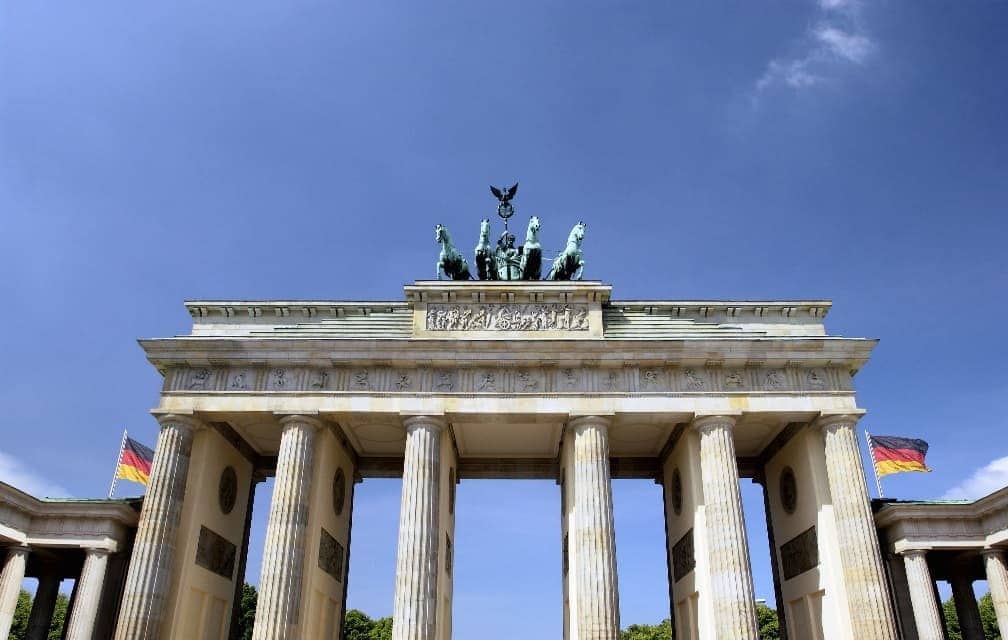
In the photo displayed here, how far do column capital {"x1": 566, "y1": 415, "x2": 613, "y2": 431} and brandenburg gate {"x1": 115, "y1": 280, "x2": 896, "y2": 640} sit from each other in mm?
51

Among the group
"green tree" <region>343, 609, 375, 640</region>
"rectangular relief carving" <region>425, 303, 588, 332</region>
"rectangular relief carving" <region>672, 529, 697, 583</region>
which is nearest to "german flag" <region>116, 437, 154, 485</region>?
"rectangular relief carving" <region>425, 303, 588, 332</region>

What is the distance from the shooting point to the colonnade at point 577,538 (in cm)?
2253

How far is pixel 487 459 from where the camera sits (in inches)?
1313

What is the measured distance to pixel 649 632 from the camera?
245 feet

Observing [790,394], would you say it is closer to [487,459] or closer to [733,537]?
[733,537]

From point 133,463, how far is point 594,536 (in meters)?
18.5

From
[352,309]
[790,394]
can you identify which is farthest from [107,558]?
[790,394]

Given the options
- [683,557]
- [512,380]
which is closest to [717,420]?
[683,557]

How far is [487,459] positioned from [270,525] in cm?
1169

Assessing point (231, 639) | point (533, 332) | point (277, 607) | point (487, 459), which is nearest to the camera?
point (277, 607)

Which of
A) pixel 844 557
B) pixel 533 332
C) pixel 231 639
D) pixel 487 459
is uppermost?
pixel 533 332

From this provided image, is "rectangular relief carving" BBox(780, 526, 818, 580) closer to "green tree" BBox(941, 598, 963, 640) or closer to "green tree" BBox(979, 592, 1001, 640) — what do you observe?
"green tree" BBox(941, 598, 963, 640)

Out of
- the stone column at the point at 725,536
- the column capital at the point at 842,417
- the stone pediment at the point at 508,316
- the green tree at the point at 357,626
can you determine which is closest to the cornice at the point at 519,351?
the stone pediment at the point at 508,316

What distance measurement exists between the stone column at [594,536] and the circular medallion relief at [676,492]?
224 inches
